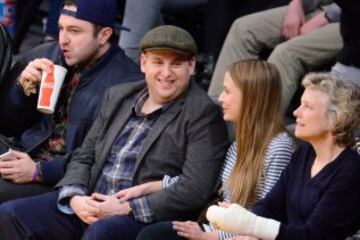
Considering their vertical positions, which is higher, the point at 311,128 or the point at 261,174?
the point at 311,128

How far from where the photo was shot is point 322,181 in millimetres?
3869

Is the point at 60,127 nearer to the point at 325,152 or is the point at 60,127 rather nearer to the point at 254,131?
the point at 254,131

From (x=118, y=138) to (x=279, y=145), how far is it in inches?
33.5

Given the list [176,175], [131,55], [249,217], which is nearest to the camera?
[249,217]

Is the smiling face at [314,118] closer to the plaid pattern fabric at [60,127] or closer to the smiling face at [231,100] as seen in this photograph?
the smiling face at [231,100]

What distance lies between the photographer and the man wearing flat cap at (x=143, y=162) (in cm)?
438

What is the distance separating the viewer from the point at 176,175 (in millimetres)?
4535

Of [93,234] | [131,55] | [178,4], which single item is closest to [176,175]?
[93,234]

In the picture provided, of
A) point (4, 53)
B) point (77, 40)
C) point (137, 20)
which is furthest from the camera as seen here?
point (137, 20)

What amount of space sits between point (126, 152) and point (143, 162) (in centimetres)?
12

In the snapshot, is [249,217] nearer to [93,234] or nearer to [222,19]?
[93,234]

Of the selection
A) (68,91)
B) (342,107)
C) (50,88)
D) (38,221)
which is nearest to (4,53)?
(68,91)

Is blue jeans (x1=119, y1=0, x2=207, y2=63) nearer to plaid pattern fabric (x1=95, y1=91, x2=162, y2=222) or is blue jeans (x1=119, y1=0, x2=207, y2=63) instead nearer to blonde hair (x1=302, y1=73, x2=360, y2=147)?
plaid pattern fabric (x1=95, y1=91, x2=162, y2=222)

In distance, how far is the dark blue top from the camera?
149 inches
